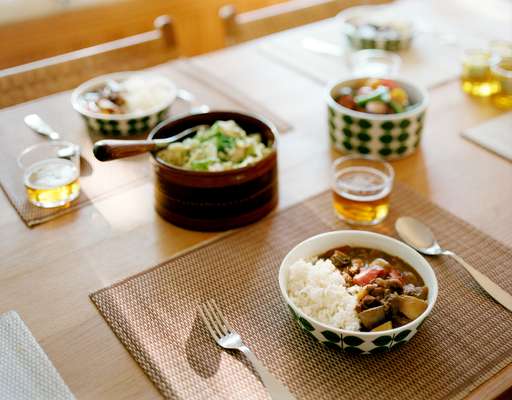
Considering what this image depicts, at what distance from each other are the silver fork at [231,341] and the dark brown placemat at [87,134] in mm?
471

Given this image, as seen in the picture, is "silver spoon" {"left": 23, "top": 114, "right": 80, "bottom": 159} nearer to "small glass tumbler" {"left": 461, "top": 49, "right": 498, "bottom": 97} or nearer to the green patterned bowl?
the green patterned bowl

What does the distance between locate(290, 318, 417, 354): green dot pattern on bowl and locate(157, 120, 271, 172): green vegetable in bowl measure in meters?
0.43

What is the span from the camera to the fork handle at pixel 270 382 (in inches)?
36.2

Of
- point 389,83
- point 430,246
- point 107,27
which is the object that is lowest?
point 107,27

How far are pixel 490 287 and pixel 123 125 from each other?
38.1 inches

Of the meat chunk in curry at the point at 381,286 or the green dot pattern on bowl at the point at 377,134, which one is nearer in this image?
the meat chunk in curry at the point at 381,286

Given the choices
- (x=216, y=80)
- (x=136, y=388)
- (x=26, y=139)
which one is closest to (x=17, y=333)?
(x=136, y=388)

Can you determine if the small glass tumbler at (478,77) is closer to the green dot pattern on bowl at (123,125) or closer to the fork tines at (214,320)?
the green dot pattern on bowl at (123,125)

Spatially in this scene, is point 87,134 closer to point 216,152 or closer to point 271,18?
point 216,152

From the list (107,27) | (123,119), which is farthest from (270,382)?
(107,27)

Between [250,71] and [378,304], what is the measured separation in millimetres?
1167

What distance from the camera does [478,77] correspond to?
1.79m

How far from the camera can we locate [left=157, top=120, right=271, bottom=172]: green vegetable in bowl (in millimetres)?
1300

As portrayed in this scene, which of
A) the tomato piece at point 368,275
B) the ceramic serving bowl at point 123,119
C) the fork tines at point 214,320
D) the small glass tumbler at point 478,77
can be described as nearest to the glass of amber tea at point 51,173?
the ceramic serving bowl at point 123,119
